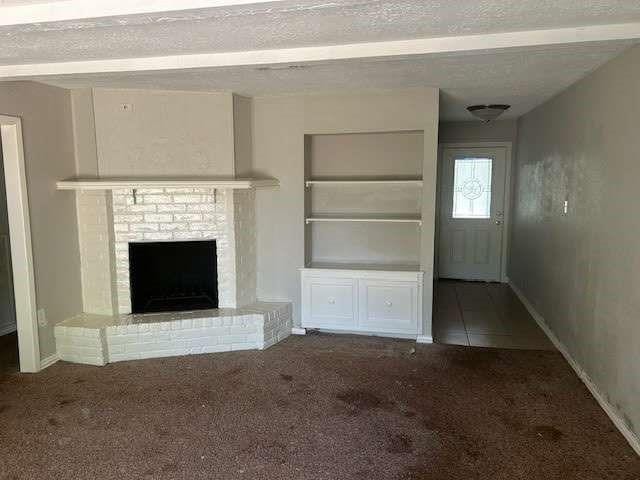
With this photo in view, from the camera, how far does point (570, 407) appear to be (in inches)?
126

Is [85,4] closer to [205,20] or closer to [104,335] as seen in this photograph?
[205,20]

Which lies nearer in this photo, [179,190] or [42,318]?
[42,318]

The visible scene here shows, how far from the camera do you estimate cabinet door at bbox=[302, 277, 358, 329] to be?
4.58 m

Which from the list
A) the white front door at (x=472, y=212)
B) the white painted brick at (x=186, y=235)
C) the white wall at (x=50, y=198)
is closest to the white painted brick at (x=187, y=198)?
the white painted brick at (x=186, y=235)

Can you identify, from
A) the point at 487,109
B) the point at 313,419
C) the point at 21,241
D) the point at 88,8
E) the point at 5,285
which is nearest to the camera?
the point at 88,8

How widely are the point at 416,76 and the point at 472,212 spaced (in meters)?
3.67

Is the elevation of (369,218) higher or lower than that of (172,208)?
lower

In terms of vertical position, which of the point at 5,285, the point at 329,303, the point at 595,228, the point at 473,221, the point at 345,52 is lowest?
the point at 329,303

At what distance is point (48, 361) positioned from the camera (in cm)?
392

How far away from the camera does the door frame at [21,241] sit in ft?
11.5

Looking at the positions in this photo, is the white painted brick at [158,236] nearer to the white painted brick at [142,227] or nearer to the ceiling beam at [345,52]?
the white painted brick at [142,227]

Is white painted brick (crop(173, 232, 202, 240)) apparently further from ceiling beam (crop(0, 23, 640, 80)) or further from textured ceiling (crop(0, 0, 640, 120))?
ceiling beam (crop(0, 23, 640, 80))

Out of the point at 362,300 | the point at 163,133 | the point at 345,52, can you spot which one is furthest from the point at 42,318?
the point at 345,52

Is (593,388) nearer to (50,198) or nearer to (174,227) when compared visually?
(174,227)
